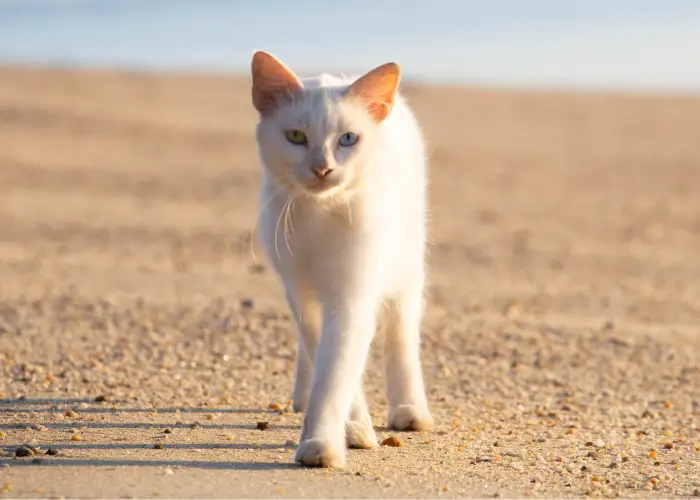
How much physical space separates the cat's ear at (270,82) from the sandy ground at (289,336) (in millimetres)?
1457

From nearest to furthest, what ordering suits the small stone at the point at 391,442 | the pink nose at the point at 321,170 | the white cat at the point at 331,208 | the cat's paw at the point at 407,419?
the pink nose at the point at 321,170, the white cat at the point at 331,208, the small stone at the point at 391,442, the cat's paw at the point at 407,419

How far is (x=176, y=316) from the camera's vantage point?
308 inches

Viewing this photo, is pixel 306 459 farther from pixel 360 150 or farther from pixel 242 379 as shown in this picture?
pixel 242 379

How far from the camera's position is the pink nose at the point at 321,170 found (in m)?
4.00

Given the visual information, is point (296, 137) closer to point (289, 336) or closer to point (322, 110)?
point (322, 110)

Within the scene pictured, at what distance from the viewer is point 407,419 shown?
518 cm

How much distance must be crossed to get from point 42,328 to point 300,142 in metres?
3.75

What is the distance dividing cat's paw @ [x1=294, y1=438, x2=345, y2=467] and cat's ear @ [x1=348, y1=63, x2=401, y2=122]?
1321 mm

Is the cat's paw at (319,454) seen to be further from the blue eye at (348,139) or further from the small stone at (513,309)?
the small stone at (513,309)

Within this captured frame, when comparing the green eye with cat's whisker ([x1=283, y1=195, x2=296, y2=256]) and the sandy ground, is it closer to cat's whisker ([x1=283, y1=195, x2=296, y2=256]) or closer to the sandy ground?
cat's whisker ([x1=283, y1=195, x2=296, y2=256])

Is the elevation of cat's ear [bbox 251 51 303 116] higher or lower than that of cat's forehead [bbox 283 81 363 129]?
higher

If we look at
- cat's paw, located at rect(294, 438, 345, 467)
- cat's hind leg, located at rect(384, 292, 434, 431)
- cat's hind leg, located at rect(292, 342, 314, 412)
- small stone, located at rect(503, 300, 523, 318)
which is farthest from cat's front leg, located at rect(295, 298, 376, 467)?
small stone, located at rect(503, 300, 523, 318)

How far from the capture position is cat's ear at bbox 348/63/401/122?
13.7ft

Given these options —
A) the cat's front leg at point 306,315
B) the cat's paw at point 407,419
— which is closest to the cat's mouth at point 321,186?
the cat's front leg at point 306,315
